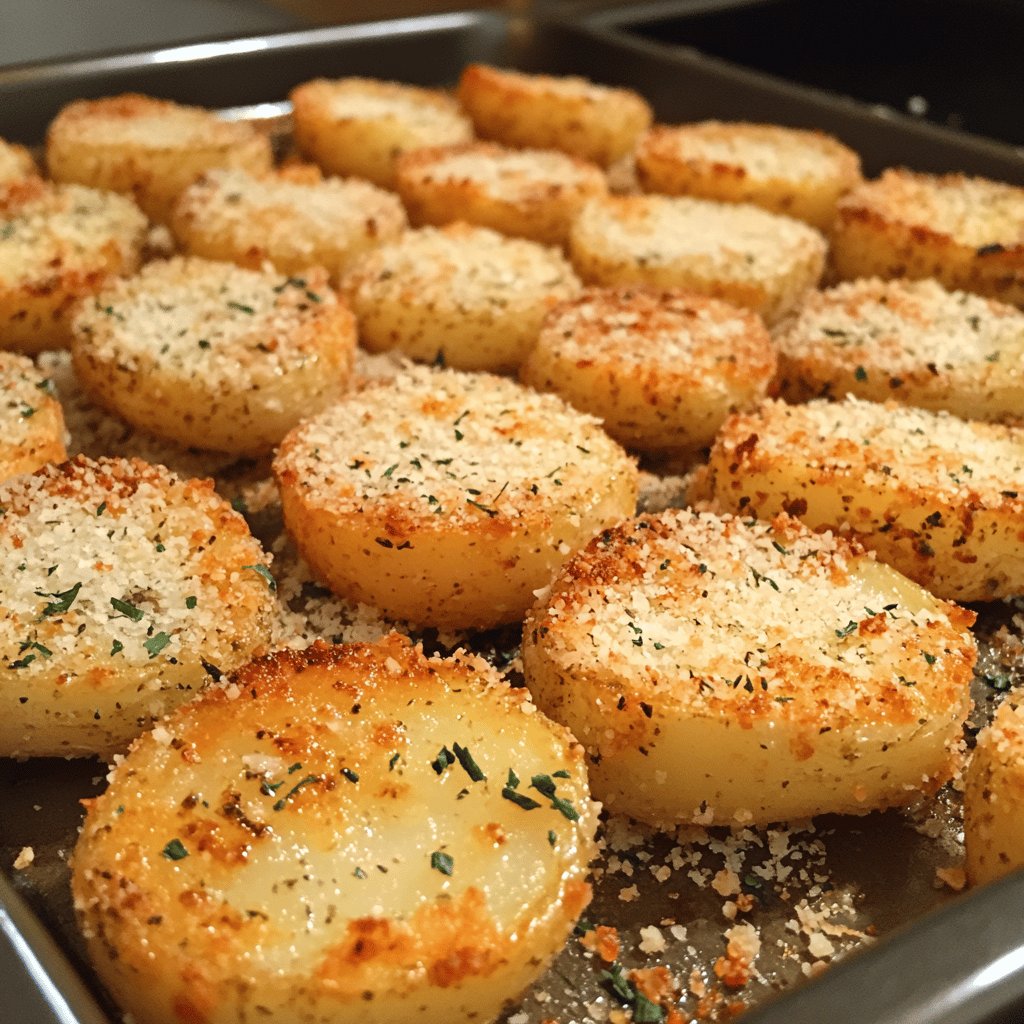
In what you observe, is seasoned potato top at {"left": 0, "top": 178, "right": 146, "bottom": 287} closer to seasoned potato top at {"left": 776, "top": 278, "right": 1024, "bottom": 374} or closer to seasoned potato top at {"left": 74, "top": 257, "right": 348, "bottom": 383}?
seasoned potato top at {"left": 74, "top": 257, "right": 348, "bottom": 383}

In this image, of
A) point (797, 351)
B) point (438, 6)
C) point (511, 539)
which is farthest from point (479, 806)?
point (438, 6)

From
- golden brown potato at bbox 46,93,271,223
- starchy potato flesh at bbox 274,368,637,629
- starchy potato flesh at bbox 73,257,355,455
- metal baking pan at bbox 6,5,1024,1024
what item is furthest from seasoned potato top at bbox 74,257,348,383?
metal baking pan at bbox 6,5,1024,1024

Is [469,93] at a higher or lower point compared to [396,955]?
higher

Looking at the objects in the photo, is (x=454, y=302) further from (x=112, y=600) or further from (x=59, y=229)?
(x=112, y=600)

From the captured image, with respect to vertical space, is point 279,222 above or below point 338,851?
above

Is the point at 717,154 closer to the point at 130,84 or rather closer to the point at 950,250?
the point at 950,250

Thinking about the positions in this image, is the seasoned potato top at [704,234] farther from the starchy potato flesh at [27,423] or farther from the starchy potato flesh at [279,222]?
the starchy potato flesh at [27,423]

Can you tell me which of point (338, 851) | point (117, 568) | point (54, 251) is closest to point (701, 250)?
point (54, 251)
